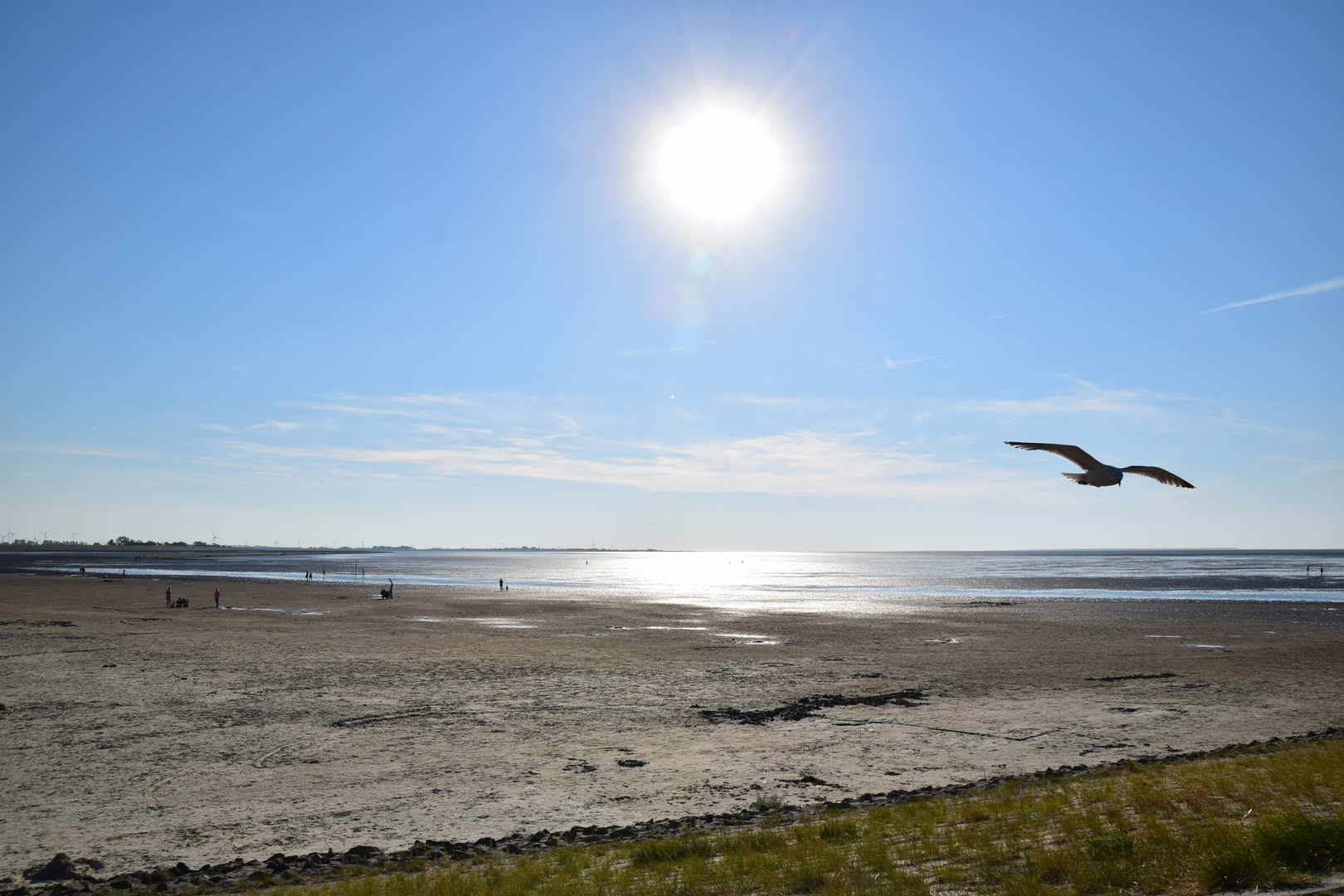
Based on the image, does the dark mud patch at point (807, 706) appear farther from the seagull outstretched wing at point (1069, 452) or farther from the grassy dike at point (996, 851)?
the seagull outstretched wing at point (1069, 452)

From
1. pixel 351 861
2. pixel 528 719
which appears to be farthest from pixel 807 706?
pixel 351 861

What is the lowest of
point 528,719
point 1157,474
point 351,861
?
point 528,719

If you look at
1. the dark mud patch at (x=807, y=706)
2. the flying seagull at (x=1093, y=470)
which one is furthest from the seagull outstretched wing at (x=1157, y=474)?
the dark mud patch at (x=807, y=706)

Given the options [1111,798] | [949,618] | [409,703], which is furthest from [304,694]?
[949,618]

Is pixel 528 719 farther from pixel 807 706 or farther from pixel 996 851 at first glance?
pixel 996 851

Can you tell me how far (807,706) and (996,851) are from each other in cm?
1336

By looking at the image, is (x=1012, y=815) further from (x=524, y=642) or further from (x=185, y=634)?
(x=185, y=634)

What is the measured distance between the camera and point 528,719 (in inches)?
835

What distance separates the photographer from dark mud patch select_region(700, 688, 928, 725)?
21688 mm

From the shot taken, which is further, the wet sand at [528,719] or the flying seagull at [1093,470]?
the wet sand at [528,719]

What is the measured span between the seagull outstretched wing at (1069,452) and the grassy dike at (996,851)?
17.0 ft

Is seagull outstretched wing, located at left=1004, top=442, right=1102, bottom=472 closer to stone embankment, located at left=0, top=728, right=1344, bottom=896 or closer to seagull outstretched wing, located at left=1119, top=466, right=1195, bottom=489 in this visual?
seagull outstretched wing, located at left=1119, top=466, right=1195, bottom=489

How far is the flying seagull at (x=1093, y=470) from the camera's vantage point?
1155cm

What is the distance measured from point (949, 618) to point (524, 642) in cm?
3090
